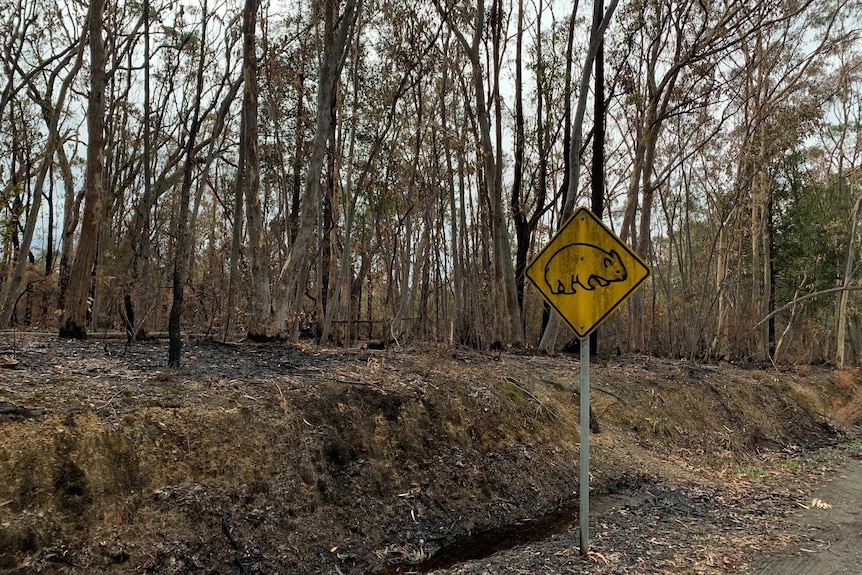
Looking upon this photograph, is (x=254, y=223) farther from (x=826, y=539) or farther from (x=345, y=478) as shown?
(x=826, y=539)

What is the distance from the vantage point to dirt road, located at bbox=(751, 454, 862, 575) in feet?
15.1

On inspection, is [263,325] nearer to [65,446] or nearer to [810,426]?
[65,446]

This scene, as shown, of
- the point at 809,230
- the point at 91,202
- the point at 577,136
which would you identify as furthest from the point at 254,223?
the point at 809,230

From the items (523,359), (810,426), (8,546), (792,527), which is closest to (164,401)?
(8,546)

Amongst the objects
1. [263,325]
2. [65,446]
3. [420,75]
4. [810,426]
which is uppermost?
[420,75]

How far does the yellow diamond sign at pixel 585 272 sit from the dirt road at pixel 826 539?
2.51m

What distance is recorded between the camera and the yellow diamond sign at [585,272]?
429 centimetres

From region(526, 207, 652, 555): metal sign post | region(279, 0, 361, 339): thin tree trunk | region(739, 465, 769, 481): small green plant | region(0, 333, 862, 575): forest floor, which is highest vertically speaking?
region(279, 0, 361, 339): thin tree trunk

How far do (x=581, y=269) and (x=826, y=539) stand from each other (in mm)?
3855

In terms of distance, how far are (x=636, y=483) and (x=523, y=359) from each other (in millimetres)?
4048

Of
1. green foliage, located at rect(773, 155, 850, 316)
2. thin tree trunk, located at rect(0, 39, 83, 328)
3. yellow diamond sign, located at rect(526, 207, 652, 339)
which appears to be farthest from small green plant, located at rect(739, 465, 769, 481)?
green foliage, located at rect(773, 155, 850, 316)

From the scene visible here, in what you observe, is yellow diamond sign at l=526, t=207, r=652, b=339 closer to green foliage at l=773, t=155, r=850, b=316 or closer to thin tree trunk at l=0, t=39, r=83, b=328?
thin tree trunk at l=0, t=39, r=83, b=328

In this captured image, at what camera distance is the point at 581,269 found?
4395 mm

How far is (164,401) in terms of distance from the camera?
4.78 meters
